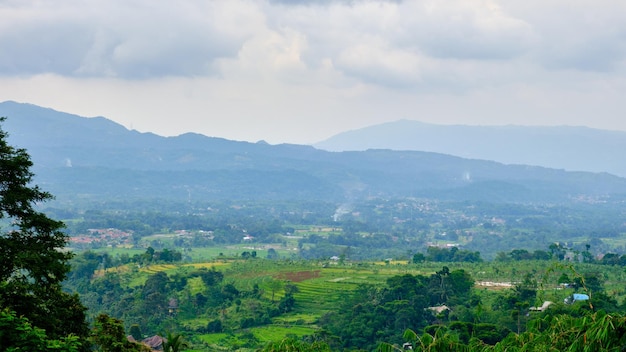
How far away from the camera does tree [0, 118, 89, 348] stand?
42.8ft

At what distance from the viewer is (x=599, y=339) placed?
911 cm

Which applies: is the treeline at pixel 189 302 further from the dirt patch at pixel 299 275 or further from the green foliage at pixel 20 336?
the green foliage at pixel 20 336

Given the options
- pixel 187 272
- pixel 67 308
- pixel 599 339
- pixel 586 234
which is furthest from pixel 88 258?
pixel 586 234

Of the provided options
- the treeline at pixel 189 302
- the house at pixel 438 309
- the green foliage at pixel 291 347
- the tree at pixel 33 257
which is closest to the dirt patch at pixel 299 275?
the treeline at pixel 189 302

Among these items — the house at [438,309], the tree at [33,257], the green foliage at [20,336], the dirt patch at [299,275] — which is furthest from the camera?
the dirt patch at [299,275]

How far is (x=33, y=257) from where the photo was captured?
13.4m

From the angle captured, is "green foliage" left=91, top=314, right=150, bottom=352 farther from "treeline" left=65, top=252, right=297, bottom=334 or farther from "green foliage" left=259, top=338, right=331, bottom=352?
"treeline" left=65, top=252, right=297, bottom=334

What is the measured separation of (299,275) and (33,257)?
1429 inches

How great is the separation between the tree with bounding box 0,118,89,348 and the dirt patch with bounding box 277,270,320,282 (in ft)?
110

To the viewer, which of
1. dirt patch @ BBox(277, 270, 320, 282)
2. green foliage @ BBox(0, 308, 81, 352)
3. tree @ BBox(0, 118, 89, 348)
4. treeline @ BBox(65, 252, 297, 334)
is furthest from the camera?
dirt patch @ BBox(277, 270, 320, 282)

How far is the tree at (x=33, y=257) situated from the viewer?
42.8ft

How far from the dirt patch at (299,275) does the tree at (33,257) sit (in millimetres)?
33531

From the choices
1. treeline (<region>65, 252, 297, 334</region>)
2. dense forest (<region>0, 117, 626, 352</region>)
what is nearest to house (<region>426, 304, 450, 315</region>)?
dense forest (<region>0, 117, 626, 352</region>)

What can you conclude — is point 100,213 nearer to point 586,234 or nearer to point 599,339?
point 586,234
